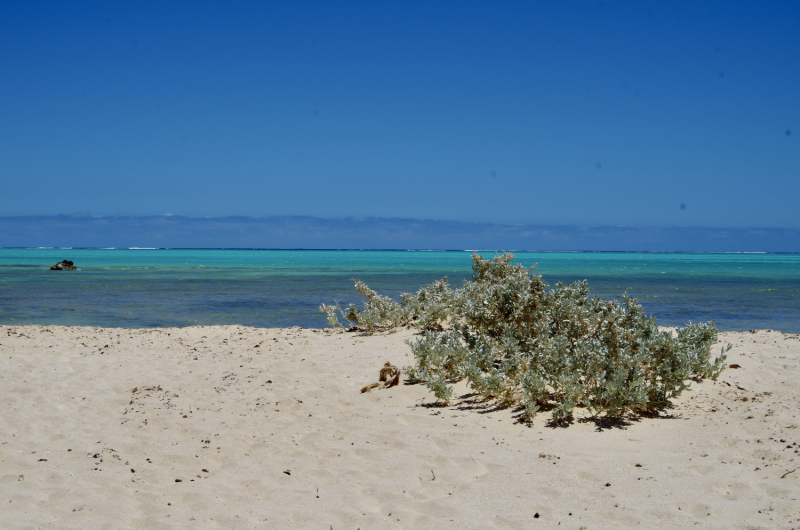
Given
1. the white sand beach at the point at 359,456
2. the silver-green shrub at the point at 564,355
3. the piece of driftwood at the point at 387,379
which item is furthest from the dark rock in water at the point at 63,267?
the silver-green shrub at the point at 564,355

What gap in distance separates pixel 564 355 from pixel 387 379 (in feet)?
9.13

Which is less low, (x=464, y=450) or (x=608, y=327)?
(x=608, y=327)

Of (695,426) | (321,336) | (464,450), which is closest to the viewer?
(464,450)

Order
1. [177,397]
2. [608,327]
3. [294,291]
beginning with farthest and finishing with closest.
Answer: [294,291]
[177,397]
[608,327]

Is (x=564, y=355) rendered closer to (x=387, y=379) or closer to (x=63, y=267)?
(x=387, y=379)

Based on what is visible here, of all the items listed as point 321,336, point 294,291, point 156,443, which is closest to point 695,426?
point 156,443

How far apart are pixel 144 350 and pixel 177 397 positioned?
3449 mm

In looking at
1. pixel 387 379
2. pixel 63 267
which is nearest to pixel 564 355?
pixel 387 379

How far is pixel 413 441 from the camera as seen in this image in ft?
20.0

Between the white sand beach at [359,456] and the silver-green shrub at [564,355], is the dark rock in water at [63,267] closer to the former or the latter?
the white sand beach at [359,456]

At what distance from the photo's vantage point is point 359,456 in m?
5.76

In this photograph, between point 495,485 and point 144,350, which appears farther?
point 144,350

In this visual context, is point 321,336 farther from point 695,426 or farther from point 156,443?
point 695,426

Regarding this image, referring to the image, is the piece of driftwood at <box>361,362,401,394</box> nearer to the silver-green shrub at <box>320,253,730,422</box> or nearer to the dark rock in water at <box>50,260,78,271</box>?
the silver-green shrub at <box>320,253,730,422</box>
